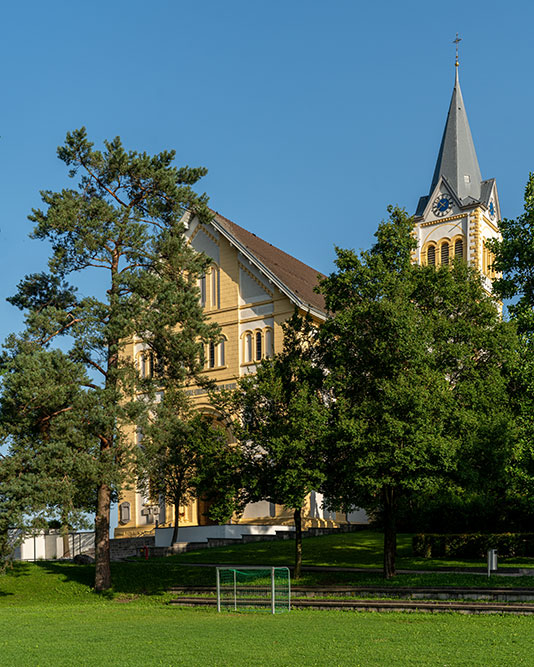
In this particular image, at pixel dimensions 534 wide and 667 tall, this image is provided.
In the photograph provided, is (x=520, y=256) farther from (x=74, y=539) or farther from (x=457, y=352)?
(x=74, y=539)

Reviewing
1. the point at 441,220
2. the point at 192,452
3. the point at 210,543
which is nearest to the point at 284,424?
the point at 192,452

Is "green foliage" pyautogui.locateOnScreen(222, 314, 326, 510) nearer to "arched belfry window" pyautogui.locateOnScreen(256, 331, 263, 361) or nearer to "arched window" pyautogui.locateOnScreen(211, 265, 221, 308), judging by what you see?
"arched belfry window" pyautogui.locateOnScreen(256, 331, 263, 361)

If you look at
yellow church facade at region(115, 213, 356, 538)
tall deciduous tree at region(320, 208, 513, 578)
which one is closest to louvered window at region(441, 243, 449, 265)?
yellow church facade at region(115, 213, 356, 538)

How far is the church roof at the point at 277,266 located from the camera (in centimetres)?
4762

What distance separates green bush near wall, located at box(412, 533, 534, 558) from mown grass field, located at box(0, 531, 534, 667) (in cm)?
96

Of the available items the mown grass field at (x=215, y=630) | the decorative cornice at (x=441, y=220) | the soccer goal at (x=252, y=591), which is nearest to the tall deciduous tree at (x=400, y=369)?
the mown grass field at (x=215, y=630)

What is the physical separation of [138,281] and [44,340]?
3.87 m

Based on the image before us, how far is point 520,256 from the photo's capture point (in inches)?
1217

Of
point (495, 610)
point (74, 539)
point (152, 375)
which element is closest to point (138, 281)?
point (152, 375)

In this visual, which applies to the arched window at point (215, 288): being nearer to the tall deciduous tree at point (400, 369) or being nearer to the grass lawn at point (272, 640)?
the tall deciduous tree at point (400, 369)

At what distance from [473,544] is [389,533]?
6.79 meters

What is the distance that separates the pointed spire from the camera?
6231cm

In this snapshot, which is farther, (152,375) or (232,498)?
(152,375)

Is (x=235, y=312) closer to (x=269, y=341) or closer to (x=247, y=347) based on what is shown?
(x=247, y=347)
